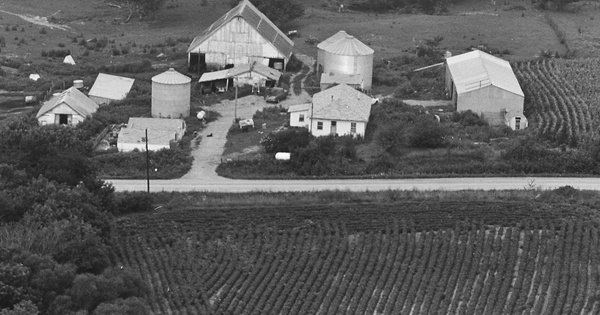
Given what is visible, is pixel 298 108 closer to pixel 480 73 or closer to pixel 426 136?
pixel 426 136

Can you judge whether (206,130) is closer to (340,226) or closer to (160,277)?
(340,226)

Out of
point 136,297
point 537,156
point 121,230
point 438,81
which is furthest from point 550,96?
point 136,297

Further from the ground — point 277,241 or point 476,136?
point 476,136

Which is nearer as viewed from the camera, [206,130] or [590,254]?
[590,254]

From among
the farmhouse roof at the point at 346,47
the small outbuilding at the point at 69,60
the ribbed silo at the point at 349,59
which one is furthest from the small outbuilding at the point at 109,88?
the farmhouse roof at the point at 346,47

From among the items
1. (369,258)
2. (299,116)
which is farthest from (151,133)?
(369,258)

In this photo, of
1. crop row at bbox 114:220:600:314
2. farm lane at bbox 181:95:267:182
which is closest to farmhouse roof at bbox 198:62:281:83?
farm lane at bbox 181:95:267:182
